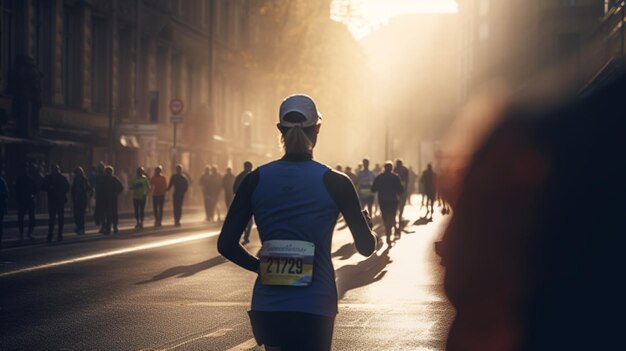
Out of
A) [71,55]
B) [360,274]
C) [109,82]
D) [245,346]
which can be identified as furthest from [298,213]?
[109,82]

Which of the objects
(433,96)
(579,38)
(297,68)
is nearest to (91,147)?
(297,68)

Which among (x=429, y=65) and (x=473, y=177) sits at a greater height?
(x=429, y=65)

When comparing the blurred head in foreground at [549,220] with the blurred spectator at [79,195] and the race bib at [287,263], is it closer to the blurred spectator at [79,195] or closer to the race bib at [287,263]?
the race bib at [287,263]

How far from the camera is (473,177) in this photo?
560 cm

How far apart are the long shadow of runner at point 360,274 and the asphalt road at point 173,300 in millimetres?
15

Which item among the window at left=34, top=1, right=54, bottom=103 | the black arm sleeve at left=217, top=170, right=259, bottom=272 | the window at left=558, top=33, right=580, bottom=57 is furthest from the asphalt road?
the window at left=558, top=33, right=580, bottom=57

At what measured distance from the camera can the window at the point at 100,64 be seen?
154 ft

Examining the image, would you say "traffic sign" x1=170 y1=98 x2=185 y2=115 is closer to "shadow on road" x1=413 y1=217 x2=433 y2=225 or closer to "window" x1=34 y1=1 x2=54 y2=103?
"window" x1=34 y1=1 x2=54 y2=103

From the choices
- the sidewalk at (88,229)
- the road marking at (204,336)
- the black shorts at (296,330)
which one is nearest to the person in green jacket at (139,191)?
the sidewalk at (88,229)

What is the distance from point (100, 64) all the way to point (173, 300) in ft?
116

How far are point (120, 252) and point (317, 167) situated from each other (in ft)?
56.6

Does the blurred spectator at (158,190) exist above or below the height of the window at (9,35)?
below

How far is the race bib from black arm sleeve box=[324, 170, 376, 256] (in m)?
0.22

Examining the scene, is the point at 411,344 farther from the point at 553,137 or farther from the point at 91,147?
the point at 91,147
